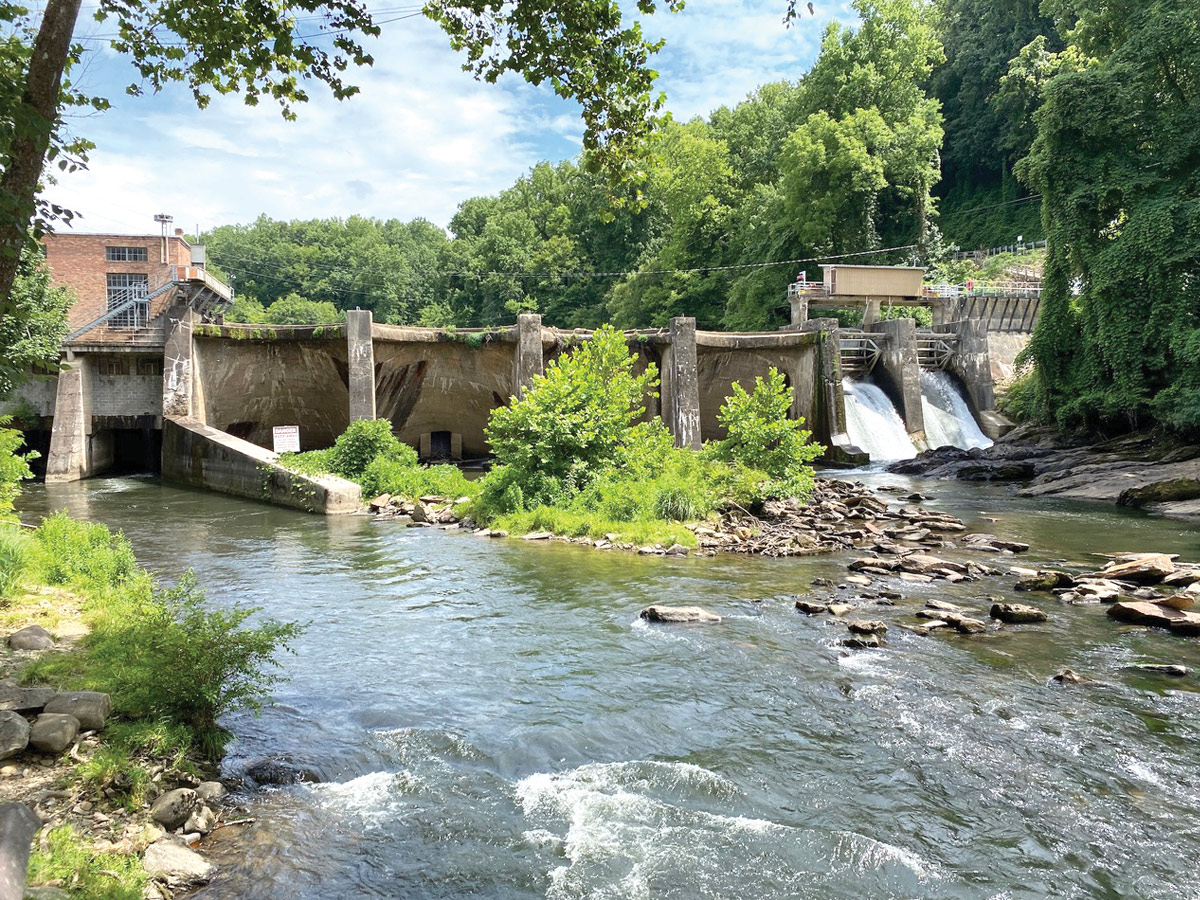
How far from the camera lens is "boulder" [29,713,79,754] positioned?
5.15 metres

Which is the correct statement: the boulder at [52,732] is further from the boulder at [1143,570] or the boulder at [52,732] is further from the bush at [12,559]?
the boulder at [1143,570]

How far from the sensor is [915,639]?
29.8 ft

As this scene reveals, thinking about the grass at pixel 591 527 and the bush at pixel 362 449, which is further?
the bush at pixel 362 449

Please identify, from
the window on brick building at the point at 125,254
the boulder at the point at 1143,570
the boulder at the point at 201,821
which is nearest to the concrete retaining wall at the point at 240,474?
the boulder at the point at 201,821

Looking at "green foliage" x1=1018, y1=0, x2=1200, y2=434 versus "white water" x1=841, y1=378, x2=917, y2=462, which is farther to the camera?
"white water" x1=841, y1=378, x2=917, y2=462

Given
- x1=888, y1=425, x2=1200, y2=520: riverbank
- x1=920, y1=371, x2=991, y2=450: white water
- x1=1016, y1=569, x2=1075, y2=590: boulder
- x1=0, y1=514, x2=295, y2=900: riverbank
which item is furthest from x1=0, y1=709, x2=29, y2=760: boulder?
x1=920, y1=371, x2=991, y2=450: white water

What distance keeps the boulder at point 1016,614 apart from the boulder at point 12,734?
970 centimetres

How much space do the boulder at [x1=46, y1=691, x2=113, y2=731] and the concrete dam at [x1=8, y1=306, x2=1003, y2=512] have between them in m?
18.0

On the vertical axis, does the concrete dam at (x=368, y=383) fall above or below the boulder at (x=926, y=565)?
above

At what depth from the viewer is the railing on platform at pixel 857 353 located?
31219mm

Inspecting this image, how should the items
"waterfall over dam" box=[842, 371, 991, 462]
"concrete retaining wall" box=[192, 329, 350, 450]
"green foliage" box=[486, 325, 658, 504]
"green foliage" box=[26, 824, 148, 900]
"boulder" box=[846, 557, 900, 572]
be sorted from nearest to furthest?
"green foliage" box=[26, 824, 148, 900], "boulder" box=[846, 557, 900, 572], "green foliage" box=[486, 325, 658, 504], "concrete retaining wall" box=[192, 329, 350, 450], "waterfall over dam" box=[842, 371, 991, 462]

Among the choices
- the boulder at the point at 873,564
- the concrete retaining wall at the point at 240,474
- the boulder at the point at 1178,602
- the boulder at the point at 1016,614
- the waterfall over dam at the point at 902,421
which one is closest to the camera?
the boulder at the point at 1016,614

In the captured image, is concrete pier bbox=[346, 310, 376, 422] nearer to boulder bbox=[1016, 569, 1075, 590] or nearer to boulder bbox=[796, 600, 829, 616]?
boulder bbox=[796, 600, 829, 616]

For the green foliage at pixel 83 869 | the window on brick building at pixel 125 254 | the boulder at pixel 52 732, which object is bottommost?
the green foliage at pixel 83 869
